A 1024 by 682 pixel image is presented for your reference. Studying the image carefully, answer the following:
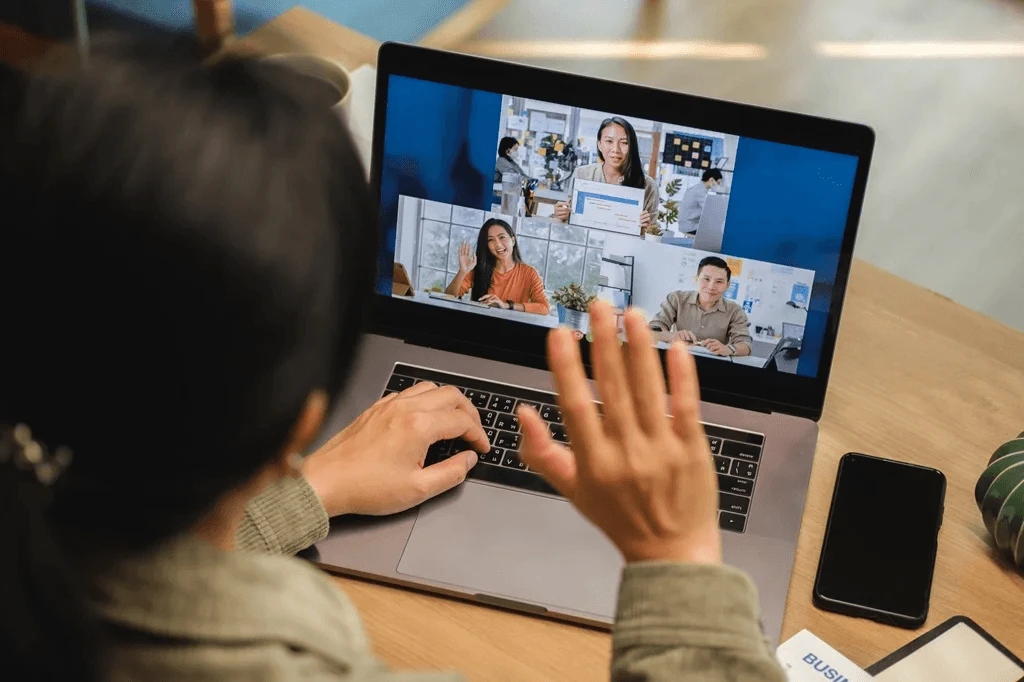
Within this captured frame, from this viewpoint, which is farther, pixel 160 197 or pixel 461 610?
pixel 461 610

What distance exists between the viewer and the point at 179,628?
45 centimetres

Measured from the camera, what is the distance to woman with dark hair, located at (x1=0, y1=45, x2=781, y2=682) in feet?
1.26

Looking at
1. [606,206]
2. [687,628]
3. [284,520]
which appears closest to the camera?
[687,628]

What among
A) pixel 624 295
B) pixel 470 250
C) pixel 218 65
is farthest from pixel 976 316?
pixel 218 65

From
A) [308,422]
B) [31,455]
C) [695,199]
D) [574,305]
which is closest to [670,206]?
[695,199]

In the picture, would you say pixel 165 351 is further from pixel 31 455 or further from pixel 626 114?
pixel 626 114

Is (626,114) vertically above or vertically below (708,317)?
above

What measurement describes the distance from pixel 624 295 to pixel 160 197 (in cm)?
58

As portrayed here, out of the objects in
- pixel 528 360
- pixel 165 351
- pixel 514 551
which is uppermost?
pixel 165 351

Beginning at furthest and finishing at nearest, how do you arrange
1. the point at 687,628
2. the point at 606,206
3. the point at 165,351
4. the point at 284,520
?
1. the point at 606,206
2. the point at 284,520
3. the point at 687,628
4. the point at 165,351

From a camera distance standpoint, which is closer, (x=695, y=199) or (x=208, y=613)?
(x=208, y=613)

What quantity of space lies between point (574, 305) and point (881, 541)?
0.32 meters

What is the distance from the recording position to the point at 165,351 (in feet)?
1.29

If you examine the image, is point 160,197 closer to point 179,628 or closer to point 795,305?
point 179,628
